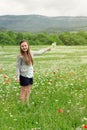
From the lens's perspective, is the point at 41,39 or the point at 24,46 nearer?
the point at 24,46

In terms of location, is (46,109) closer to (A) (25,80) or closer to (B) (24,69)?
(A) (25,80)

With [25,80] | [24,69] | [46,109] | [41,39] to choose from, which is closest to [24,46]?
[24,69]

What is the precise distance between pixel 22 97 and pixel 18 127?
128 inches

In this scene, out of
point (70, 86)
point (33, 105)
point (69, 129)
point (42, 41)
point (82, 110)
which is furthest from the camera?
point (42, 41)

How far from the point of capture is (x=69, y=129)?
25.0 feet

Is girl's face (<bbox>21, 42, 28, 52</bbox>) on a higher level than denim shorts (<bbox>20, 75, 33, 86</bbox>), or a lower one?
higher

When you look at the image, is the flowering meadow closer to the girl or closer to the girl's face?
the girl

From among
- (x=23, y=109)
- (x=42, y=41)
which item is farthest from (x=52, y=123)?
(x=42, y=41)

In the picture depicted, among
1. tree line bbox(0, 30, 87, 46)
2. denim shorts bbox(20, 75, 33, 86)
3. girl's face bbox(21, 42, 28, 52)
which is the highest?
girl's face bbox(21, 42, 28, 52)

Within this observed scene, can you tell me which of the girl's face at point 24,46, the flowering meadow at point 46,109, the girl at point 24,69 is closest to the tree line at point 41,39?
the flowering meadow at point 46,109

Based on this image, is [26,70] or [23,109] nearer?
[23,109]

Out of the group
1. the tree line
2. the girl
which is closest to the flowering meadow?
the girl

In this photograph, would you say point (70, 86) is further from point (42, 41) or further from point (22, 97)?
point (42, 41)

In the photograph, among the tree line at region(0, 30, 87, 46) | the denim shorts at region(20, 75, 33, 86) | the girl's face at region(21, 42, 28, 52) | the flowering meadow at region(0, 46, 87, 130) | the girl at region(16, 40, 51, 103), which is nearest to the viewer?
the flowering meadow at region(0, 46, 87, 130)
